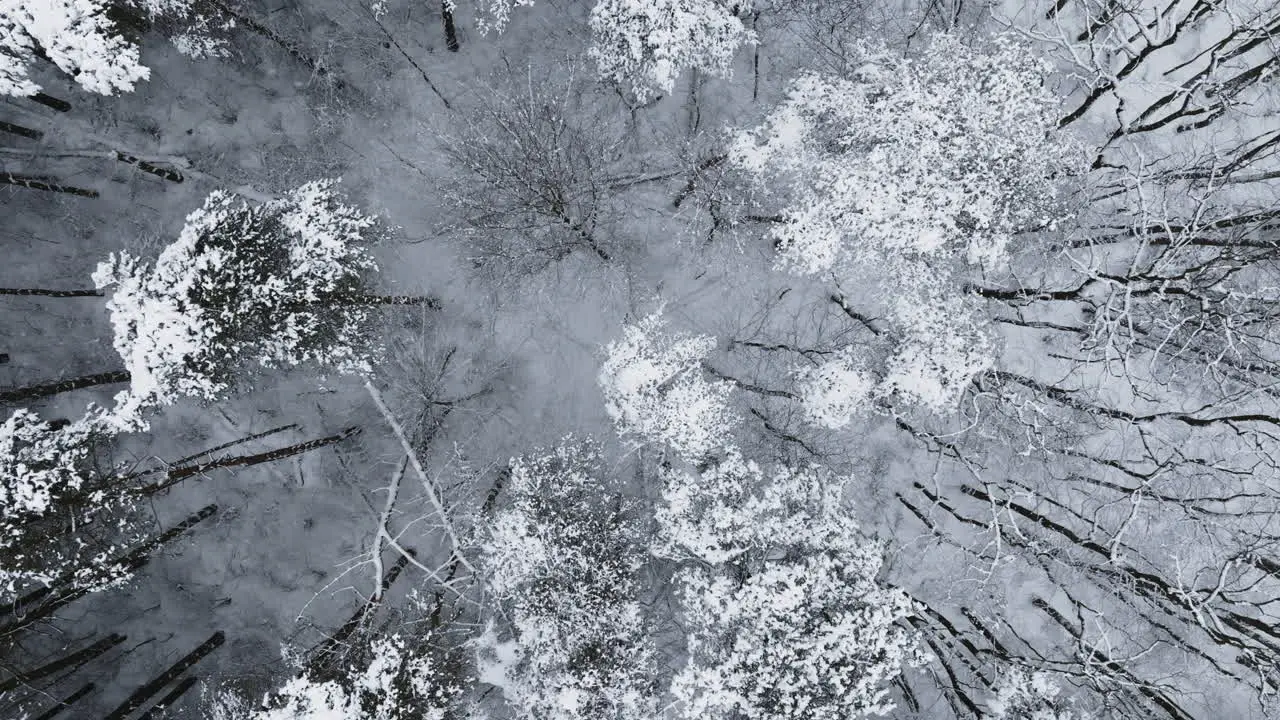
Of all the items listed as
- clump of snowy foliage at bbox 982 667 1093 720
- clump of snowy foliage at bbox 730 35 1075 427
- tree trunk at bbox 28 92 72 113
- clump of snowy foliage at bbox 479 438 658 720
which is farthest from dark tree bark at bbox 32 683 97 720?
clump of snowy foliage at bbox 982 667 1093 720

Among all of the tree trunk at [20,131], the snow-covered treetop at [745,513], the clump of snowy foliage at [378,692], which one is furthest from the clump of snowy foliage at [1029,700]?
the tree trunk at [20,131]

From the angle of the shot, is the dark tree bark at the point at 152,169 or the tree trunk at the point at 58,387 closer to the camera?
the tree trunk at the point at 58,387

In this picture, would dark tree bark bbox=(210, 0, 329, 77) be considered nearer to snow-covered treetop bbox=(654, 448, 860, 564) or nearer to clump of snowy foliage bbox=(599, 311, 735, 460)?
clump of snowy foliage bbox=(599, 311, 735, 460)

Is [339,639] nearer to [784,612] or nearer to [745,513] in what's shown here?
[745,513]

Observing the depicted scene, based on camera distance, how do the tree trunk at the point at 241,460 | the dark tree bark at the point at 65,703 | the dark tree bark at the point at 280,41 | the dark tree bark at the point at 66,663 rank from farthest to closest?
the dark tree bark at the point at 280,41
the dark tree bark at the point at 65,703
the dark tree bark at the point at 66,663
the tree trunk at the point at 241,460

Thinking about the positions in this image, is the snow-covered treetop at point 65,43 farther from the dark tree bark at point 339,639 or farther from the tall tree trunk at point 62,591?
the dark tree bark at point 339,639

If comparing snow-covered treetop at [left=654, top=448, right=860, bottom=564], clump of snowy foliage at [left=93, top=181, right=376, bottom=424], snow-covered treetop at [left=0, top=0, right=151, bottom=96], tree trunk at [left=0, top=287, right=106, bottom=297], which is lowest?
snow-covered treetop at [left=654, top=448, right=860, bottom=564]

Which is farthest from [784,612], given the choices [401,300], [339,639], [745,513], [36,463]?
[36,463]
